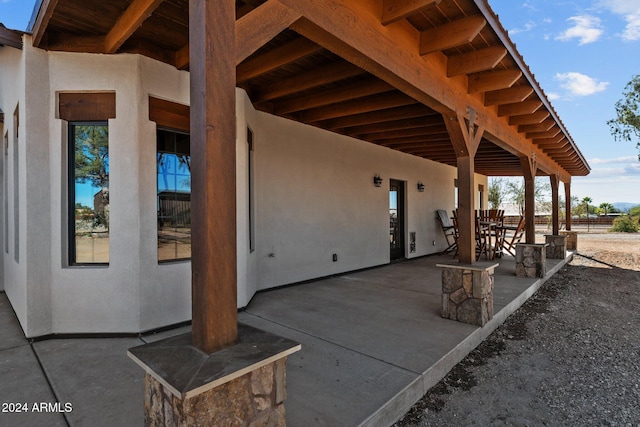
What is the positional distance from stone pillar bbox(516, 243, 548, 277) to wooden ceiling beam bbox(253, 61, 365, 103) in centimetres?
435

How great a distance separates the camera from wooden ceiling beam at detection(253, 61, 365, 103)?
11.3 feet

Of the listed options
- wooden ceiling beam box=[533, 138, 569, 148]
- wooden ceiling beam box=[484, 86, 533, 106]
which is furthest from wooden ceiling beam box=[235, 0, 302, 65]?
wooden ceiling beam box=[533, 138, 569, 148]

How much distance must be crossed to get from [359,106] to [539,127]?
136 inches

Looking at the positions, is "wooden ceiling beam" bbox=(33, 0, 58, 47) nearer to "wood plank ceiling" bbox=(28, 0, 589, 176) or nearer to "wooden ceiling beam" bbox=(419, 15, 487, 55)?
"wood plank ceiling" bbox=(28, 0, 589, 176)

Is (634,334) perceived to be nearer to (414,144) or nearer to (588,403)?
(588,403)

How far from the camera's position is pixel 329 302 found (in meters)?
4.21

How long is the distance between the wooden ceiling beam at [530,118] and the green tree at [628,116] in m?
13.4

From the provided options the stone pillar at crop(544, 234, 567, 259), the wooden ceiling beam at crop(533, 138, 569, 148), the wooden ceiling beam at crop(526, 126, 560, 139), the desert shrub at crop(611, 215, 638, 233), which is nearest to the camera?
the wooden ceiling beam at crop(526, 126, 560, 139)

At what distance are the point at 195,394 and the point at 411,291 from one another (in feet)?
13.3

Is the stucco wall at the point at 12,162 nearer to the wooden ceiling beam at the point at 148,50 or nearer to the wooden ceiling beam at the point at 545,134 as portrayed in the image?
the wooden ceiling beam at the point at 148,50

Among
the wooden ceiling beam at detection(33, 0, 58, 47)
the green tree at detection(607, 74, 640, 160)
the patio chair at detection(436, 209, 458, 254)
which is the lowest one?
the patio chair at detection(436, 209, 458, 254)

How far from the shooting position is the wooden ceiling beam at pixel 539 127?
570cm

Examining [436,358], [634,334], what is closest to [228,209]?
[436,358]

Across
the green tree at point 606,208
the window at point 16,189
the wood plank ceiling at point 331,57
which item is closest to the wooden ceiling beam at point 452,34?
the wood plank ceiling at point 331,57
